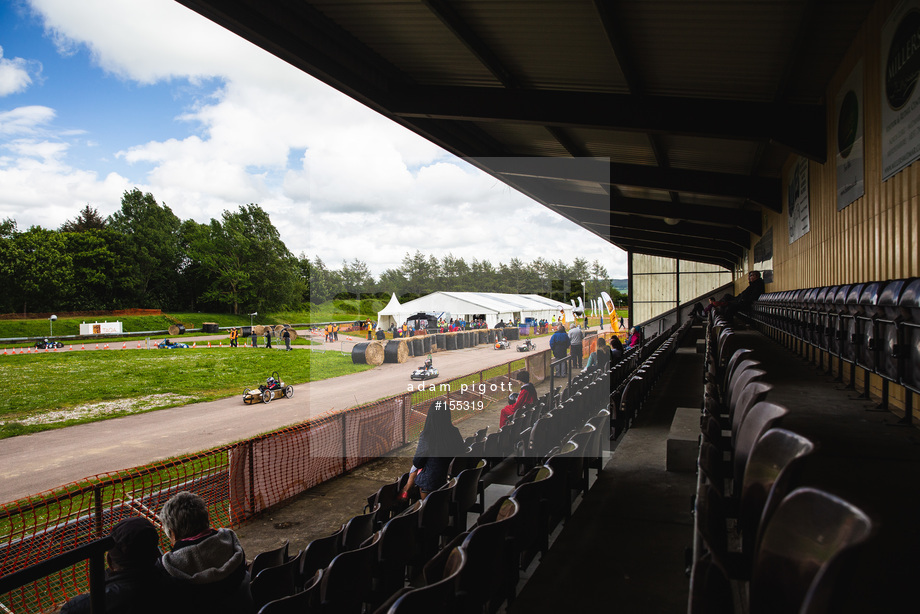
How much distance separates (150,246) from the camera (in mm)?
64312

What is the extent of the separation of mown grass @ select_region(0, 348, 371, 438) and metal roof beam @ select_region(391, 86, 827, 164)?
1527 cm

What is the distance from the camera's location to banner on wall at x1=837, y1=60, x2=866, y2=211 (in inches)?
236

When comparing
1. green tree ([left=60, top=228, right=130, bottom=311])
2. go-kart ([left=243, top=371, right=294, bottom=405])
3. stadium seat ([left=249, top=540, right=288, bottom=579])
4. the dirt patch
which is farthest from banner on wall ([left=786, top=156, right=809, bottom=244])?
green tree ([left=60, top=228, right=130, bottom=311])

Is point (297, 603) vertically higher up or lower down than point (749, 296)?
lower down

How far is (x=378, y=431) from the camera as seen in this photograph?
9.24 meters

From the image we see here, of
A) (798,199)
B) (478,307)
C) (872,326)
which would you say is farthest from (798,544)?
(478,307)

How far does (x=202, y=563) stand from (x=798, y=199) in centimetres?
1134

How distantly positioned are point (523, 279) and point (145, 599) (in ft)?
102

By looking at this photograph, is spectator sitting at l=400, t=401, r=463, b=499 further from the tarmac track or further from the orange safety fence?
the tarmac track

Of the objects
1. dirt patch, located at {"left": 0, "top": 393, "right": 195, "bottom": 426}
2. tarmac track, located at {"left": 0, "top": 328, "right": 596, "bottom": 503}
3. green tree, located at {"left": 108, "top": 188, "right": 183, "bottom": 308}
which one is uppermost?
green tree, located at {"left": 108, "top": 188, "right": 183, "bottom": 308}

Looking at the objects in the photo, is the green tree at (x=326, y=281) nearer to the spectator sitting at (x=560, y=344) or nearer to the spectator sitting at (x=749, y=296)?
the spectator sitting at (x=560, y=344)

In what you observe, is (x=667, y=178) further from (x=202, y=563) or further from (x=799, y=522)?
(x=799, y=522)

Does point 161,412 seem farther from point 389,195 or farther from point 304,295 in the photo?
point 304,295

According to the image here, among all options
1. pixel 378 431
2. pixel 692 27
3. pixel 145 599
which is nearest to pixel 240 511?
pixel 378 431
